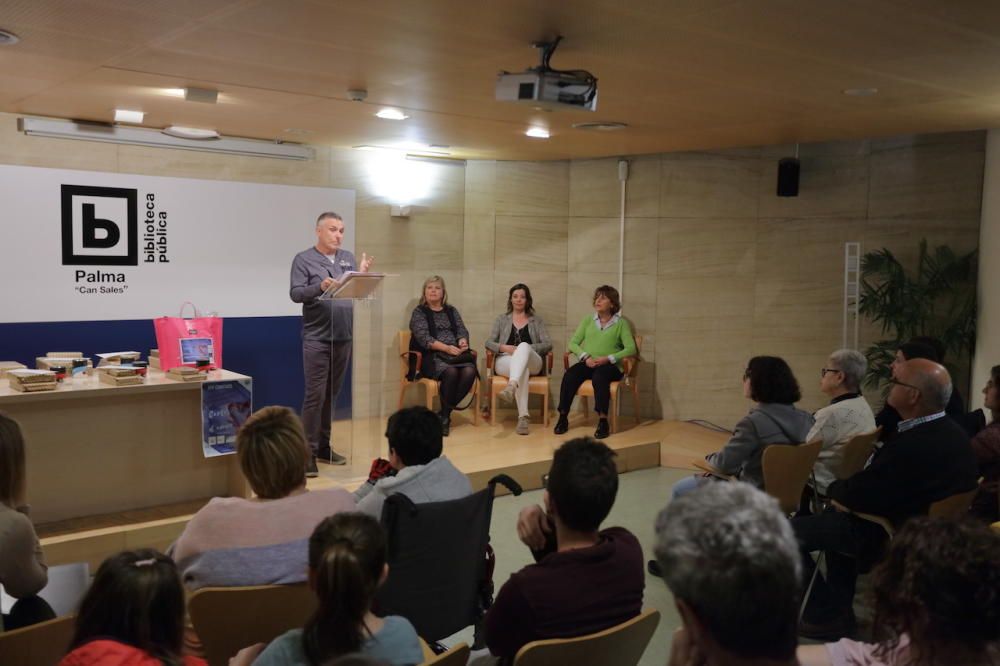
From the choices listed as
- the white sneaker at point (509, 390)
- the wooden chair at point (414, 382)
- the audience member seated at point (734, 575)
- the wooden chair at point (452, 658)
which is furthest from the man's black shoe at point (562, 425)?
the audience member seated at point (734, 575)

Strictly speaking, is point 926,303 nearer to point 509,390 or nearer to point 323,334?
point 509,390

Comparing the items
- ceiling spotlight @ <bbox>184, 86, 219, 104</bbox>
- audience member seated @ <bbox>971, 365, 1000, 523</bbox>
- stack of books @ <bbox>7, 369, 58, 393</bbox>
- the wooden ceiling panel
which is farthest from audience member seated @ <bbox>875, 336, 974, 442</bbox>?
stack of books @ <bbox>7, 369, 58, 393</bbox>

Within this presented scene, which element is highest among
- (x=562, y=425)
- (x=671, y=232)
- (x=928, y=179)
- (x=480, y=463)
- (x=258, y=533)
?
(x=928, y=179)

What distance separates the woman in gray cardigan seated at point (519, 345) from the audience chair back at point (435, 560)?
14.8 feet

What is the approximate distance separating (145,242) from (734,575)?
648 centimetres

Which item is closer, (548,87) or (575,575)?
(575,575)

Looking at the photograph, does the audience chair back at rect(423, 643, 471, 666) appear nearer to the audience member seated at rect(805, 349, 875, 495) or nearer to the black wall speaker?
the audience member seated at rect(805, 349, 875, 495)

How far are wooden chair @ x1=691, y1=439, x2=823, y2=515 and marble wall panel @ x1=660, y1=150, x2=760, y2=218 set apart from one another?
412 centimetres

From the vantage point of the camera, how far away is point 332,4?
3.22m

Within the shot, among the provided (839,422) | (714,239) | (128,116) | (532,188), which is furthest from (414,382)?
(839,422)

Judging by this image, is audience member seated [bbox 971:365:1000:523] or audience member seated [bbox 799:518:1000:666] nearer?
audience member seated [bbox 799:518:1000:666]

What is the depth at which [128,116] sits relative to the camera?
615 cm

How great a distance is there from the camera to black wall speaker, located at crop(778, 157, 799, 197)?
7.34 metres

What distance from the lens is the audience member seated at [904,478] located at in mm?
3414
